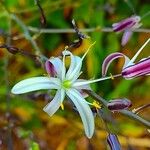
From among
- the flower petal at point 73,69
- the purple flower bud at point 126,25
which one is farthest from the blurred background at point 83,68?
the flower petal at point 73,69

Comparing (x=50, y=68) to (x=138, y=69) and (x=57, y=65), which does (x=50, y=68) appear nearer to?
(x=57, y=65)

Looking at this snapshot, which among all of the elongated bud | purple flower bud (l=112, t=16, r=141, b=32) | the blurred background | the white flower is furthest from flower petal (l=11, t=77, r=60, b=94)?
the blurred background

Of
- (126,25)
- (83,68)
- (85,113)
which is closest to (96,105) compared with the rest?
(85,113)

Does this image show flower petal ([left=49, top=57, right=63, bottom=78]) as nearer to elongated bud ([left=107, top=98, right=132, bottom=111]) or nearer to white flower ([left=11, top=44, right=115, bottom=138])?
white flower ([left=11, top=44, right=115, bottom=138])

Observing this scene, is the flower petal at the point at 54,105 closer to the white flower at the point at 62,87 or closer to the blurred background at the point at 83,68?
the white flower at the point at 62,87

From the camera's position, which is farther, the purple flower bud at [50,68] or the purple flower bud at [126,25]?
the purple flower bud at [126,25]

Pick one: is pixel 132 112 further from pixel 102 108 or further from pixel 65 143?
pixel 65 143
